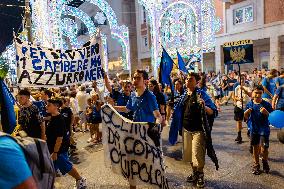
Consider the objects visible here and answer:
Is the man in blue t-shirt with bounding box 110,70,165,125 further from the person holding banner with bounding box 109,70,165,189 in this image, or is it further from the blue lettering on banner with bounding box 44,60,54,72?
the blue lettering on banner with bounding box 44,60,54,72

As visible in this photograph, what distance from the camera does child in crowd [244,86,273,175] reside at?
5278 mm

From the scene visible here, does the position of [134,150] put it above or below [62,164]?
above

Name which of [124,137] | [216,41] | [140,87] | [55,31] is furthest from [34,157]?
[216,41]

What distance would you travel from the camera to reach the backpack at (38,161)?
1.55m

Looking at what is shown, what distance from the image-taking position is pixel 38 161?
5.26 feet

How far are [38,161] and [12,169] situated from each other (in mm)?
246

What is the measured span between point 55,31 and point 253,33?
15263 millimetres

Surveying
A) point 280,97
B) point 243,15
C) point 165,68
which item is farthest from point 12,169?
point 243,15

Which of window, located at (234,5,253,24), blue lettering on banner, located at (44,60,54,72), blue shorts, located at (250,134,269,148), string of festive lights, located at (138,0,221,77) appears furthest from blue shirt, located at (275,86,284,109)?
window, located at (234,5,253,24)

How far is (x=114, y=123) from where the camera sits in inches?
176

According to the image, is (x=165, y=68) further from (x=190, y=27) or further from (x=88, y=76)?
(x=190, y=27)

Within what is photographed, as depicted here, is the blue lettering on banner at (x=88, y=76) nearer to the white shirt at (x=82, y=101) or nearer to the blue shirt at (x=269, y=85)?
the white shirt at (x=82, y=101)

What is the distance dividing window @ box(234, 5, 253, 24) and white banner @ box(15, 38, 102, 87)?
67.5ft

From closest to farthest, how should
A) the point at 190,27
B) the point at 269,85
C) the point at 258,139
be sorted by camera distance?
1. the point at 258,139
2. the point at 269,85
3. the point at 190,27
